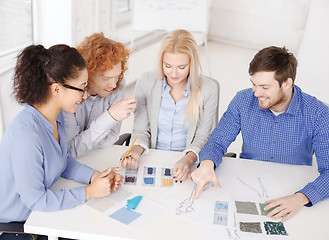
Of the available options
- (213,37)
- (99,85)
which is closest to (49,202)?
(99,85)

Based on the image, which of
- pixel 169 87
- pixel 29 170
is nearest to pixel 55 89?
pixel 29 170

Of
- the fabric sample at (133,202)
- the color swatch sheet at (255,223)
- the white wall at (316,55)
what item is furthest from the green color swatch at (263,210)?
the white wall at (316,55)

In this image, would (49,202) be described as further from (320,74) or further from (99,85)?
(320,74)

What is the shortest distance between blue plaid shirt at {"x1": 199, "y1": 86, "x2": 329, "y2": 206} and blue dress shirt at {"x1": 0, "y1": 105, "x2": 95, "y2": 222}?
2.25ft

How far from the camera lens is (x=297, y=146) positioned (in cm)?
208

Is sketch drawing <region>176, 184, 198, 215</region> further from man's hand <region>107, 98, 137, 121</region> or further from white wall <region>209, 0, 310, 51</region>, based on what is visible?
white wall <region>209, 0, 310, 51</region>

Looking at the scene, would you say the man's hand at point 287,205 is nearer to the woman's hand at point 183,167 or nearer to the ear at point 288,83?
the woman's hand at point 183,167

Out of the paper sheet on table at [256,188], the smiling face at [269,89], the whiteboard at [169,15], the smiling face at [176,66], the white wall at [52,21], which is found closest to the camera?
the paper sheet on table at [256,188]

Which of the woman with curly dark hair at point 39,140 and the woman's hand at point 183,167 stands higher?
the woman with curly dark hair at point 39,140

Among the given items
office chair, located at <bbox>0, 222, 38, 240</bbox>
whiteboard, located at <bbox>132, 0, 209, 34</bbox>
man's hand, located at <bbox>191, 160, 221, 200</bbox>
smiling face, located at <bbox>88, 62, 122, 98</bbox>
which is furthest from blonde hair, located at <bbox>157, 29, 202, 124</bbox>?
whiteboard, located at <bbox>132, 0, 209, 34</bbox>

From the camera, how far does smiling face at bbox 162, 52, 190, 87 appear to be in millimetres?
2119

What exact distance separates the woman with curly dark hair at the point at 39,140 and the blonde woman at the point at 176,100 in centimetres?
57

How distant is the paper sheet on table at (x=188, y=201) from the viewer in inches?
61.2

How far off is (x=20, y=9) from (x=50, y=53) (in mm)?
1989
